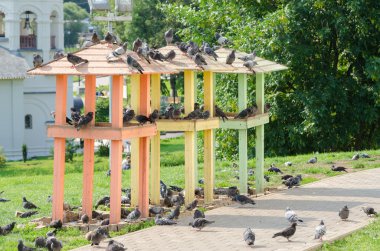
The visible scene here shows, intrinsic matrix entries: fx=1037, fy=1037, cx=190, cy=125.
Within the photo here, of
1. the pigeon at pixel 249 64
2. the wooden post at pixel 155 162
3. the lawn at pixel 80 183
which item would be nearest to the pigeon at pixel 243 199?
the wooden post at pixel 155 162

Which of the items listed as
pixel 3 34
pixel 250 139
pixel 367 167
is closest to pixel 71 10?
pixel 3 34

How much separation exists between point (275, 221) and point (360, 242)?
2.02 m

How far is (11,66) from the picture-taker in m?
46.4

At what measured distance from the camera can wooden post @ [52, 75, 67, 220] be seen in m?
16.2

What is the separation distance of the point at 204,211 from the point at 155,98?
2.23 meters

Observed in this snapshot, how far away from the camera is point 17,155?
46.3 metres

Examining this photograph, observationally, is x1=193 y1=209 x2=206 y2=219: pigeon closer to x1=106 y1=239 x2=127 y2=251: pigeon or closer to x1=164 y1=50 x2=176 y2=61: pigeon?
x1=106 y1=239 x2=127 y2=251: pigeon

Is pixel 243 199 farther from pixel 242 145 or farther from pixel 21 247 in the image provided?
pixel 21 247

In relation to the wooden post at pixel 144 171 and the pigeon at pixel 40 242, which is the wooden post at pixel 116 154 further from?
the pigeon at pixel 40 242

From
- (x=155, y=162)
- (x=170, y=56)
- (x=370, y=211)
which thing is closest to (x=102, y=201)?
(x=155, y=162)

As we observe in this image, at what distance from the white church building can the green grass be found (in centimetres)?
3189

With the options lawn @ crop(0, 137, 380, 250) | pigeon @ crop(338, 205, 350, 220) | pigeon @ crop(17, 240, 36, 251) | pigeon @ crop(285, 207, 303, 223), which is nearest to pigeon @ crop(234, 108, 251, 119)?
lawn @ crop(0, 137, 380, 250)

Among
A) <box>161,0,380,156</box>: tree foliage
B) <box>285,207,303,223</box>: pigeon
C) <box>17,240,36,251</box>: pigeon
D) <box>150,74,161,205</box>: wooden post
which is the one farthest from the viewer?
<box>161,0,380,156</box>: tree foliage

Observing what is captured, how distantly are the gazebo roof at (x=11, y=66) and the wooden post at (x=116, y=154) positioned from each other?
30.4 m
